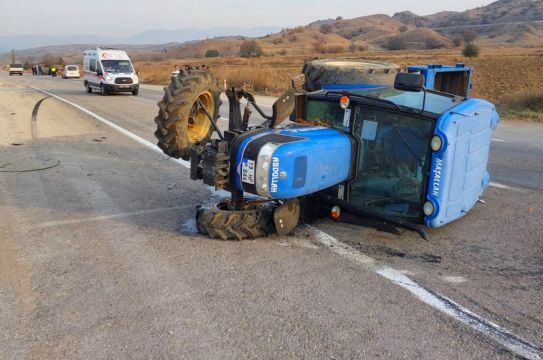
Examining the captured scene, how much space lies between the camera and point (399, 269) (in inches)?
166

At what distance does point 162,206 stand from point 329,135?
2.41 meters

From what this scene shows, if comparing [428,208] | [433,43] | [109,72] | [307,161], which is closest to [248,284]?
[307,161]

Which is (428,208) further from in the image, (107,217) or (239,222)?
(107,217)

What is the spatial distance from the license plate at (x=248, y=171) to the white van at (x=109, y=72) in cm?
2192

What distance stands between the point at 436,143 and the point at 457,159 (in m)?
0.32

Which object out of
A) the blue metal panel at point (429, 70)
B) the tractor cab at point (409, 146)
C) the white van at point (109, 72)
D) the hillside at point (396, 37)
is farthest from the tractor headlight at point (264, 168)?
the hillside at point (396, 37)

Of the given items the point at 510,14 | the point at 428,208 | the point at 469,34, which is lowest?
the point at 428,208

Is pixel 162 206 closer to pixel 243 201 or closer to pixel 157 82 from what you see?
pixel 243 201

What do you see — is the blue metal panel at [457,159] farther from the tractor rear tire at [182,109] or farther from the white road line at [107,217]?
the white road line at [107,217]

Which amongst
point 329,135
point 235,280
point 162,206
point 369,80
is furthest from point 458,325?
point 162,206

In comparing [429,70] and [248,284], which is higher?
[429,70]

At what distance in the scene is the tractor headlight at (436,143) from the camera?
14.4 feet

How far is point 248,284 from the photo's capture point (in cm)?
393

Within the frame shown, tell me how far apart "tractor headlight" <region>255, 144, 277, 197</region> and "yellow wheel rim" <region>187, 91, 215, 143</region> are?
4.40 feet
